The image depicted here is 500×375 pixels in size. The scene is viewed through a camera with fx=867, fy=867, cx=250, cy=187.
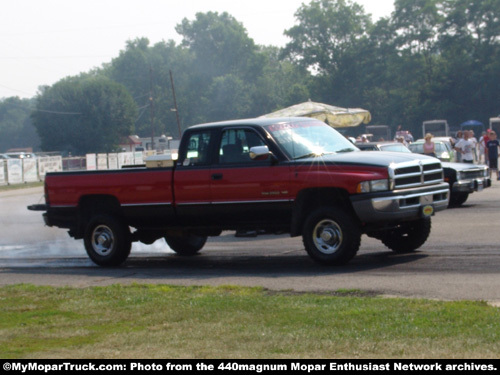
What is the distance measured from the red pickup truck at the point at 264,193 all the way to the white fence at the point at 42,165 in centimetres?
3037

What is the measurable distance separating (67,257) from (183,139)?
3.61m

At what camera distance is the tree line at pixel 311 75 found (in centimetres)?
9388

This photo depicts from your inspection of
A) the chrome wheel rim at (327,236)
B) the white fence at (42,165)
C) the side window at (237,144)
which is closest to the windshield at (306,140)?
the side window at (237,144)

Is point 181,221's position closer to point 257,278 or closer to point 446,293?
point 257,278

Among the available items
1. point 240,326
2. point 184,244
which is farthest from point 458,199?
point 240,326

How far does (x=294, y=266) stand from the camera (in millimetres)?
12219

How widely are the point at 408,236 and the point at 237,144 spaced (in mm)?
2894

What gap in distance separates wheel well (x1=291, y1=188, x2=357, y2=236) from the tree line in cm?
6894

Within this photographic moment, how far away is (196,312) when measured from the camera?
8.72 metres

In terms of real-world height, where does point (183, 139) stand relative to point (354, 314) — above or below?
above

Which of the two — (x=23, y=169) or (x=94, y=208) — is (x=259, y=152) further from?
(x=23, y=169)

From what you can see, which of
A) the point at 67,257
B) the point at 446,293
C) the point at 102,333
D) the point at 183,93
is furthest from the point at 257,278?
the point at 183,93

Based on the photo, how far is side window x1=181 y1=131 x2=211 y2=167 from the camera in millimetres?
12680

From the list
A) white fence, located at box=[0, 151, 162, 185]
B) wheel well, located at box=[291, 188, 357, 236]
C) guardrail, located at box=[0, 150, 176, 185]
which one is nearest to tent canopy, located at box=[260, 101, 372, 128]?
guardrail, located at box=[0, 150, 176, 185]
